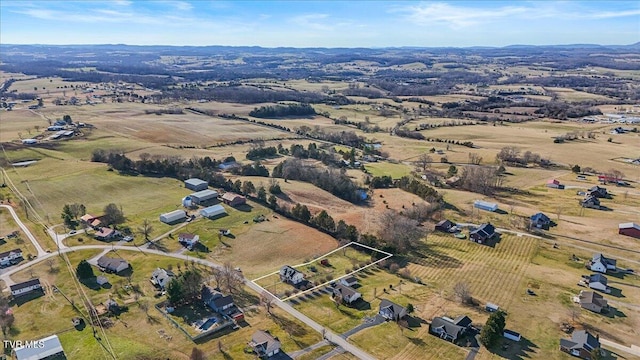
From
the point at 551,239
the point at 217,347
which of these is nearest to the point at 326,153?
the point at 551,239

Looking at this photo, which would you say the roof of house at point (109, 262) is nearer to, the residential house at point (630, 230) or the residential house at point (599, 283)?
the residential house at point (599, 283)

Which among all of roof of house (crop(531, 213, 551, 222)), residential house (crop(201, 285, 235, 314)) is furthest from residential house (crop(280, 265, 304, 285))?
roof of house (crop(531, 213, 551, 222))

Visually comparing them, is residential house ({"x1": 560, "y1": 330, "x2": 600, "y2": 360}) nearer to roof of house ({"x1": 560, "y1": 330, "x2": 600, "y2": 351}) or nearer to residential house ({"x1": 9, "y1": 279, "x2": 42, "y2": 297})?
roof of house ({"x1": 560, "y1": 330, "x2": 600, "y2": 351})

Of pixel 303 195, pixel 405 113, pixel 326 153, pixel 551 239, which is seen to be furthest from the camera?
pixel 405 113

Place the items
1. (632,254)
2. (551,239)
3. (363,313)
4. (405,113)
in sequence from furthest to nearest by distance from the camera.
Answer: (405,113) → (551,239) → (632,254) → (363,313)

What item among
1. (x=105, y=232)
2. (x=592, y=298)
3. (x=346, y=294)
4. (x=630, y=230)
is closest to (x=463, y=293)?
(x=346, y=294)

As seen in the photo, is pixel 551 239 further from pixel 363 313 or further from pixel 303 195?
pixel 303 195
